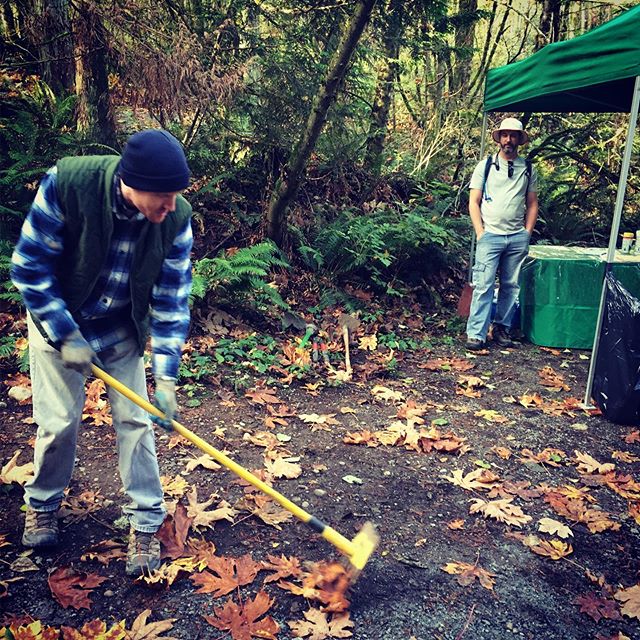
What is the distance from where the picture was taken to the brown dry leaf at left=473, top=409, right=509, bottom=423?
16.1ft

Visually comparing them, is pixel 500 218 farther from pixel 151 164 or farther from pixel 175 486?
pixel 151 164

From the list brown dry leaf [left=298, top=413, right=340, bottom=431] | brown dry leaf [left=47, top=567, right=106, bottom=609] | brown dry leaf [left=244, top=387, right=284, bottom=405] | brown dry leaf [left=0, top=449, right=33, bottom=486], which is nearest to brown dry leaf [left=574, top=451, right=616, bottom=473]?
brown dry leaf [left=298, top=413, right=340, bottom=431]

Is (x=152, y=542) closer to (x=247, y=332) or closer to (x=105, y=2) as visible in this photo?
(x=247, y=332)

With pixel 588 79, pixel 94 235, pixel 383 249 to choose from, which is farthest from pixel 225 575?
pixel 383 249

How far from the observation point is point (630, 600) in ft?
9.22

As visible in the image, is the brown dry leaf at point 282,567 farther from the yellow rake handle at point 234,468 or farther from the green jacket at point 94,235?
the green jacket at point 94,235

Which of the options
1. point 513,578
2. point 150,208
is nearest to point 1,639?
point 150,208

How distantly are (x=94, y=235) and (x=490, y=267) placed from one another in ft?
16.6

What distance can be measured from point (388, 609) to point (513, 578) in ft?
2.47

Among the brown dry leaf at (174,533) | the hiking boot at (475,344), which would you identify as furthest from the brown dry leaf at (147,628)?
the hiking boot at (475,344)

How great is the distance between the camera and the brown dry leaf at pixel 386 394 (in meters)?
5.27

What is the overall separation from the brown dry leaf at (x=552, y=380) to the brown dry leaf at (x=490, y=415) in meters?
0.95

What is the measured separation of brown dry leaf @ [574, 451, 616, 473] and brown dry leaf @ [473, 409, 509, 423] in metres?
0.78

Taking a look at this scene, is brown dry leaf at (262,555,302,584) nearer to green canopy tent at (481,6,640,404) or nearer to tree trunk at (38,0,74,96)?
green canopy tent at (481,6,640,404)
